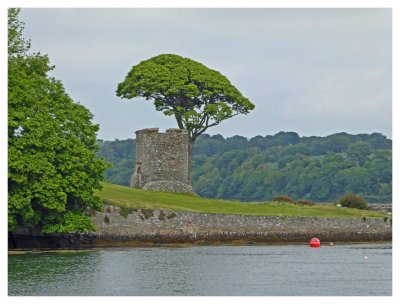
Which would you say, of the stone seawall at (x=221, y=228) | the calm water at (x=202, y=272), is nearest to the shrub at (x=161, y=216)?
the stone seawall at (x=221, y=228)

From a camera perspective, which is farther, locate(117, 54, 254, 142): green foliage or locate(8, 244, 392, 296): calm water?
locate(117, 54, 254, 142): green foliage

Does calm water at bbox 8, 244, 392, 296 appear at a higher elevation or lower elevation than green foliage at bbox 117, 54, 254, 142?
lower

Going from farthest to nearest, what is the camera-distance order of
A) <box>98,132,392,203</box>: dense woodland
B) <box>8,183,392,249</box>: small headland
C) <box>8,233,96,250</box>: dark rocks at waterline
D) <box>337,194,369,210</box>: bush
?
<box>98,132,392,203</box>: dense woodland
<box>337,194,369,210</box>: bush
<box>8,183,392,249</box>: small headland
<box>8,233,96,250</box>: dark rocks at waterline

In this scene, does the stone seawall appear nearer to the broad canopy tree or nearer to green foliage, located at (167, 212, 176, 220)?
green foliage, located at (167, 212, 176, 220)

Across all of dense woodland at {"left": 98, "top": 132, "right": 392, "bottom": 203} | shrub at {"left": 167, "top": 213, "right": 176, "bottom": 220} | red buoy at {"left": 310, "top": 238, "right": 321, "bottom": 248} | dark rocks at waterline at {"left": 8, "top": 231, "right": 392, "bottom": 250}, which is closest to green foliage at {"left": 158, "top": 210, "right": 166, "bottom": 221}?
shrub at {"left": 167, "top": 213, "right": 176, "bottom": 220}

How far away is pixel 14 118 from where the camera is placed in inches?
2018

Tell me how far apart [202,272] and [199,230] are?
1744 cm

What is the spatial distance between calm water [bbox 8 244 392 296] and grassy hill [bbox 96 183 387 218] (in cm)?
688

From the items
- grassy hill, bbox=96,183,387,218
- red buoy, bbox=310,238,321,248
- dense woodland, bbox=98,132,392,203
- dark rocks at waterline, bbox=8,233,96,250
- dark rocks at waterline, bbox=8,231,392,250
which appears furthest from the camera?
dense woodland, bbox=98,132,392,203

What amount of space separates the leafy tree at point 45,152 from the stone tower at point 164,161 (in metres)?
17.1

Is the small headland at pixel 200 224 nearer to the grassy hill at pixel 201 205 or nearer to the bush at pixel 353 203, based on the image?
the grassy hill at pixel 201 205

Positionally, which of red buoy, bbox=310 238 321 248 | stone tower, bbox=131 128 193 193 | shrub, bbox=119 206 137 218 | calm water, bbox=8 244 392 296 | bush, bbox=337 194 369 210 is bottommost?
calm water, bbox=8 244 392 296

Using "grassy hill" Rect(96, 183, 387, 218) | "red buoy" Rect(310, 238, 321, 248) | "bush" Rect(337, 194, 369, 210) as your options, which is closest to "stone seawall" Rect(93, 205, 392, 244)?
"grassy hill" Rect(96, 183, 387, 218)

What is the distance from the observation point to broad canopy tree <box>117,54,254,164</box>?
78.4 metres
